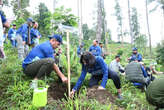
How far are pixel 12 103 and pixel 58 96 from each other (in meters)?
1.03

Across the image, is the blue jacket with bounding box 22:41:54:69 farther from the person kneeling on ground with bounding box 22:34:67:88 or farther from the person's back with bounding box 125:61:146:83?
the person's back with bounding box 125:61:146:83

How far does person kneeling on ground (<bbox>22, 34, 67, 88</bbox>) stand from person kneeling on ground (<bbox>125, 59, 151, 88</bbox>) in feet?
8.45

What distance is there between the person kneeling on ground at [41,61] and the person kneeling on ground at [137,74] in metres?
2.57

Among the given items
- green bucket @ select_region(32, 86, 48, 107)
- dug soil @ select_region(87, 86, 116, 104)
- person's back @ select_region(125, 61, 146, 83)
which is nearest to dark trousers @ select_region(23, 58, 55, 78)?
green bucket @ select_region(32, 86, 48, 107)

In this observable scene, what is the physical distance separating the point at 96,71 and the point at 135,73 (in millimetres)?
1793

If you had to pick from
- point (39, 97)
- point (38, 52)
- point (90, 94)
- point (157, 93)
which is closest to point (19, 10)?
point (38, 52)

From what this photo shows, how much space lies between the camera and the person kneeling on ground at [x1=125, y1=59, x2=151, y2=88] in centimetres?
433

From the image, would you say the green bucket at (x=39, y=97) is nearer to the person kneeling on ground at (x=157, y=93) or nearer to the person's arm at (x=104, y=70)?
the person's arm at (x=104, y=70)

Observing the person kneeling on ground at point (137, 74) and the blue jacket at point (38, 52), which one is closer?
the blue jacket at point (38, 52)

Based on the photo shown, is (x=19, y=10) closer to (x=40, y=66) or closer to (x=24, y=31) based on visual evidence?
(x=24, y=31)

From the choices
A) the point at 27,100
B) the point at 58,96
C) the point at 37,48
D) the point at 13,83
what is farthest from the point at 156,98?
the point at 13,83

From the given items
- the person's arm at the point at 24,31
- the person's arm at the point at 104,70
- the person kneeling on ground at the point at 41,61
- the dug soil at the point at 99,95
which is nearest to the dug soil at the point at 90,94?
the dug soil at the point at 99,95

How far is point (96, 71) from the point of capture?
335 centimetres

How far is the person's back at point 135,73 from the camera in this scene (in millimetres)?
4324
